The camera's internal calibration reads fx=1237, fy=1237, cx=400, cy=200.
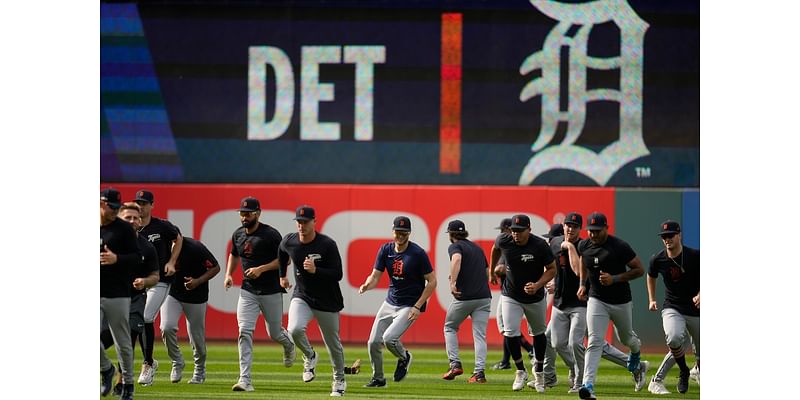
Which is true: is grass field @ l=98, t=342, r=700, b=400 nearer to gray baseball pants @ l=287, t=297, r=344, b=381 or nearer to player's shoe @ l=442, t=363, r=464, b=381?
player's shoe @ l=442, t=363, r=464, b=381

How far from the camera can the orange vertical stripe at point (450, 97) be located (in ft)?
63.7

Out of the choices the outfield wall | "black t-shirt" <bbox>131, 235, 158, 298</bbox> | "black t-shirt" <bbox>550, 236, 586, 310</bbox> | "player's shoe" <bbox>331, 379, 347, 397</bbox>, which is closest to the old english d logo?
the outfield wall

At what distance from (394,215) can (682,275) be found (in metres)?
6.88

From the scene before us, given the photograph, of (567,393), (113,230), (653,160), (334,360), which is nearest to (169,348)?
(334,360)

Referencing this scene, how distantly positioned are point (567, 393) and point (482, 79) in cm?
718

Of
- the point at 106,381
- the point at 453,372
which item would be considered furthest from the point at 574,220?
the point at 106,381

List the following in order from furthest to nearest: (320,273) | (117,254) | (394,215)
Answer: (394,215) → (320,273) → (117,254)

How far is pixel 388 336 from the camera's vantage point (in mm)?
13820

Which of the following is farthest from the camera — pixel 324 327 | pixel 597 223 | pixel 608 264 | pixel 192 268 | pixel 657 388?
pixel 192 268

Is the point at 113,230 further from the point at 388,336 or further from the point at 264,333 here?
the point at 264,333

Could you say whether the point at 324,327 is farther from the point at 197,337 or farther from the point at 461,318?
the point at 461,318

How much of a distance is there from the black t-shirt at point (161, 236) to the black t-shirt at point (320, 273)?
1.55 m

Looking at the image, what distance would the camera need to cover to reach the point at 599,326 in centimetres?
1277

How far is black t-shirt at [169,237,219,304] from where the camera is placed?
14.2 meters
